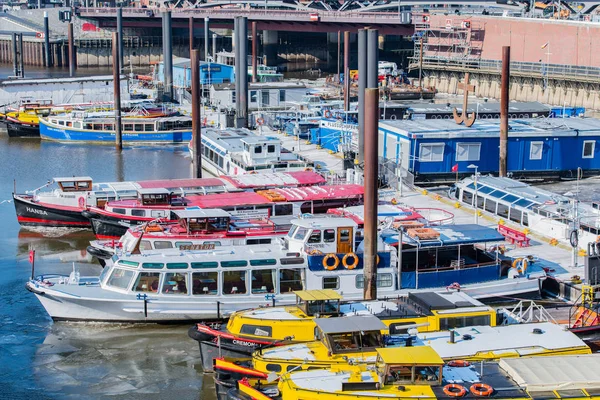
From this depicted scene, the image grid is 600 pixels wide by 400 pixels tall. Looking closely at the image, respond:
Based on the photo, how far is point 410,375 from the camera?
22.9 metres

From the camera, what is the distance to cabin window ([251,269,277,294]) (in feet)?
110

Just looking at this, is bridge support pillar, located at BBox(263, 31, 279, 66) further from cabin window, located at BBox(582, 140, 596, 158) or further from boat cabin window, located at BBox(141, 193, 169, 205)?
boat cabin window, located at BBox(141, 193, 169, 205)

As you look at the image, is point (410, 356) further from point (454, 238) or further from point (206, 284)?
point (454, 238)

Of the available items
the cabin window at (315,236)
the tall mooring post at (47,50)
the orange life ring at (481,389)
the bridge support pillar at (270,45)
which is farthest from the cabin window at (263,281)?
the bridge support pillar at (270,45)

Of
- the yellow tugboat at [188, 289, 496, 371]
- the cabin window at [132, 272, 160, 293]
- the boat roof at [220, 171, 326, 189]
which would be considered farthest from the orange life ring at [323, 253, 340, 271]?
the boat roof at [220, 171, 326, 189]

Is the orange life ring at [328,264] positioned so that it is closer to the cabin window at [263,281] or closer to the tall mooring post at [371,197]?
the tall mooring post at [371,197]

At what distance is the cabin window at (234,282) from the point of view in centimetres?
3334

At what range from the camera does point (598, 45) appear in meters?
90.9

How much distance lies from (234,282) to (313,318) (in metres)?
6.66

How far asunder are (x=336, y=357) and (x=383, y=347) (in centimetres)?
122

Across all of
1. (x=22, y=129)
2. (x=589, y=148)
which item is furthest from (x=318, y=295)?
(x=22, y=129)

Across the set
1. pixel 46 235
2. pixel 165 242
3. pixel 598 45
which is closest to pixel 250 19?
pixel 598 45

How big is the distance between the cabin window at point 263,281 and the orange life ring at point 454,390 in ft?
37.5

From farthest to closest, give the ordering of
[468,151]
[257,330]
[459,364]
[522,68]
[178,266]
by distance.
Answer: [522,68], [468,151], [178,266], [257,330], [459,364]
